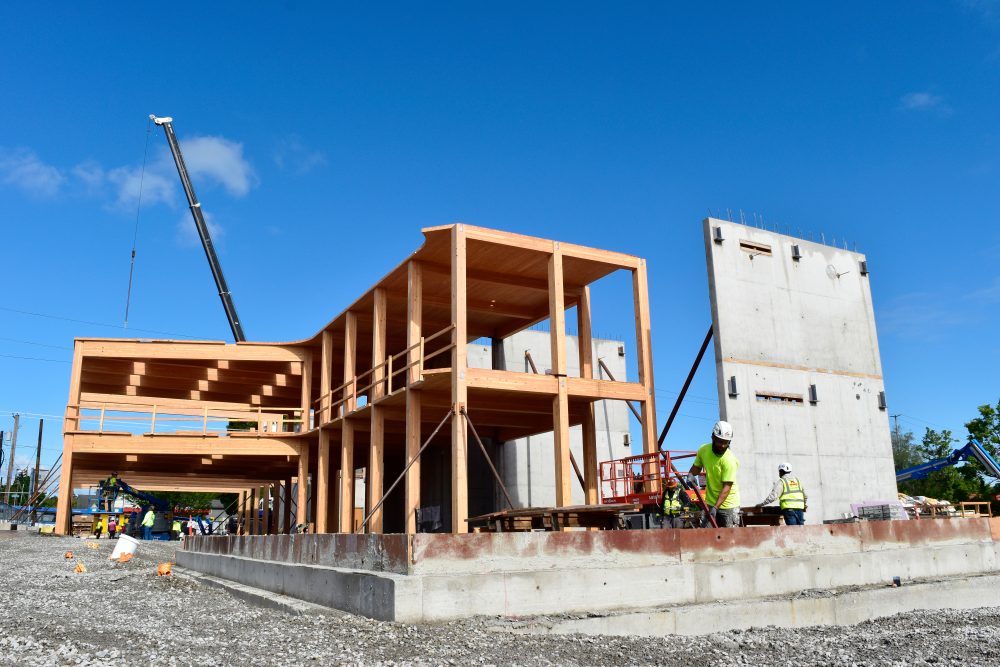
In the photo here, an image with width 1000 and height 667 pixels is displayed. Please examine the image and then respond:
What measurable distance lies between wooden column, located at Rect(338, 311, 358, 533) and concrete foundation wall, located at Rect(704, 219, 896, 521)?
9.38 m

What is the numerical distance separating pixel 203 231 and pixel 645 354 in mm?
29477

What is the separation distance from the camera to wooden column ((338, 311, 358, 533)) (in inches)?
805

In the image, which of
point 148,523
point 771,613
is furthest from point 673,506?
point 148,523

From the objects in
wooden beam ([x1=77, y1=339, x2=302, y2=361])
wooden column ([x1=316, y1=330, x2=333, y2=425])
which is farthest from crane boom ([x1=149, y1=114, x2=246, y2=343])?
wooden column ([x1=316, y1=330, x2=333, y2=425])

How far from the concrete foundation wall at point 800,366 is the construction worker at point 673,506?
5498 mm

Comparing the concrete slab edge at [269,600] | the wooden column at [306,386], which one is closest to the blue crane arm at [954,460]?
the wooden column at [306,386]

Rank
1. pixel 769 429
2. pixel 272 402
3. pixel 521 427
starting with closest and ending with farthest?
pixel 769 429, pixel 521 427, pixel 272 402

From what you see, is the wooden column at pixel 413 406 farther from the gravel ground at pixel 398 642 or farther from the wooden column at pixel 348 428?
the gravel ground at pixel 398 642

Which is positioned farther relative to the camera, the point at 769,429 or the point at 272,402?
the point at 272,402

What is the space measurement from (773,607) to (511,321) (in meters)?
13.6

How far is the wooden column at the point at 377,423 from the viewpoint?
59.8ft

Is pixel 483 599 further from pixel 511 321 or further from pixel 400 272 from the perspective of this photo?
pixel 511 321

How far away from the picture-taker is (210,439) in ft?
81.5

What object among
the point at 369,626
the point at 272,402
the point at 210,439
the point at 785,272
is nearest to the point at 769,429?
the point at 785,272
